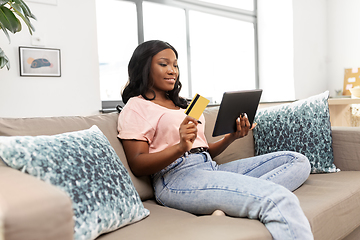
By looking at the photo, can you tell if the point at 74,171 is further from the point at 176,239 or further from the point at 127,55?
the point at 127,55

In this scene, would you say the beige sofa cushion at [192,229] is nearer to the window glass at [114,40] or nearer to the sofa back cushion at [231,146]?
the sofa back cushion at [231,146]

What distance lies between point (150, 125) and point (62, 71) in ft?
5.21

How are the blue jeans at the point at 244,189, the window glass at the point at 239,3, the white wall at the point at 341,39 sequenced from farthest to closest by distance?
the white wall at the point at 341,39
the window glass at the point at 239,3
the blue jeans at the point at 244,189

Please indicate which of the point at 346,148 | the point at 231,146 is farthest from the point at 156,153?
the point at 346,148

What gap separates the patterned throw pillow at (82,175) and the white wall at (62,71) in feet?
5.53

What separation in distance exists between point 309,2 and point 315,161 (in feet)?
11.6

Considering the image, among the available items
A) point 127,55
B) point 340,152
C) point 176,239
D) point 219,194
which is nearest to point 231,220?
point 219,194

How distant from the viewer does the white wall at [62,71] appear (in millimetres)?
2480

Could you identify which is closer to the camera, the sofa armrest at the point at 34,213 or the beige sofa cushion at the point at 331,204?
the sofa armrest at the point at 34,213

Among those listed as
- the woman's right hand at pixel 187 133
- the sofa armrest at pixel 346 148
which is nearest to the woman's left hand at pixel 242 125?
the woman's right hand at pixel 187 133

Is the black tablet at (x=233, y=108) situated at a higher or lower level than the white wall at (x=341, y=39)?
lower

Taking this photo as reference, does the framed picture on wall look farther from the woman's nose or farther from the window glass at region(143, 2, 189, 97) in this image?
the woman's nose

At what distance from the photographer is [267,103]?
3938 millimetres

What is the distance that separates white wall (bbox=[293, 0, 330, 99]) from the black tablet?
3139 millimetres
